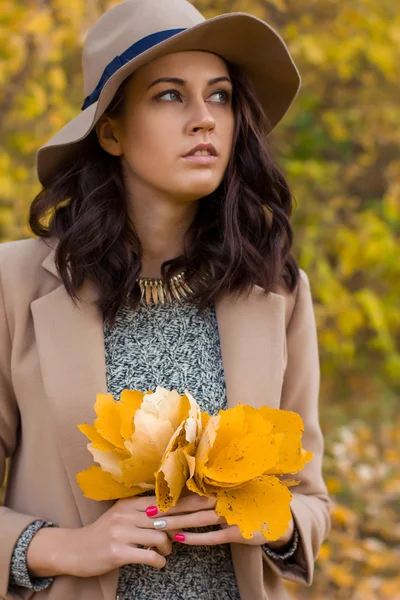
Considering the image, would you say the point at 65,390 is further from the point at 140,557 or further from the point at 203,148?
the point at 203,148

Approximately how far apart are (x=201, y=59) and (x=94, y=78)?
0.28m

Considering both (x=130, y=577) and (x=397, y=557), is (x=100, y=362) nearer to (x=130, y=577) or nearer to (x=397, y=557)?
(x=130, y=577)

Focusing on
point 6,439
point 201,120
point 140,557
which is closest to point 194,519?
point 140,557

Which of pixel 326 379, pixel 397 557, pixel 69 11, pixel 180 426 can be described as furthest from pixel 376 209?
pixel 180 426


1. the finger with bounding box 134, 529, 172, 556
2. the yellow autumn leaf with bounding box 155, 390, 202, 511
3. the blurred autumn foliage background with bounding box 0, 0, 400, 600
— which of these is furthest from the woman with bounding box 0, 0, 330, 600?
the blurred autumn foliage background with bounding box 0, 0, 400, 600

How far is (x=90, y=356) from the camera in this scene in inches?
81.8

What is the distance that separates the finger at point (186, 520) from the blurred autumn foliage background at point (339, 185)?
2.18m

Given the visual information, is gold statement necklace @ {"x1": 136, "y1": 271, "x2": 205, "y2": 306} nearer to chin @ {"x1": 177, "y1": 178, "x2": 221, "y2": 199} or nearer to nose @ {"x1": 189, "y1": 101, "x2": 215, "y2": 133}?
chin @ {"x1": 177, "y1": 178, "x2": 221, "y2": 199}

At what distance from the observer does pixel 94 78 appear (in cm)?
218

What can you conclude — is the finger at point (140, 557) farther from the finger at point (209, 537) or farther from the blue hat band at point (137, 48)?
the blue hat band at point (137, 48)

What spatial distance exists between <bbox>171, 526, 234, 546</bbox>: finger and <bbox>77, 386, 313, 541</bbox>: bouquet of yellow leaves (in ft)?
0.40

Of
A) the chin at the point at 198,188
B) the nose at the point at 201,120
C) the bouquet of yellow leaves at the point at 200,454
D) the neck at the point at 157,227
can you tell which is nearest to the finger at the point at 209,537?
the bouquet of yellow leaves at the point at 200,454

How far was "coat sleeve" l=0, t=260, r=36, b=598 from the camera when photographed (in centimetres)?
202

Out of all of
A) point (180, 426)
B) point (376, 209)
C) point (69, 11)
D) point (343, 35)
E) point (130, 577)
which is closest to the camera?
point (180, 426)
